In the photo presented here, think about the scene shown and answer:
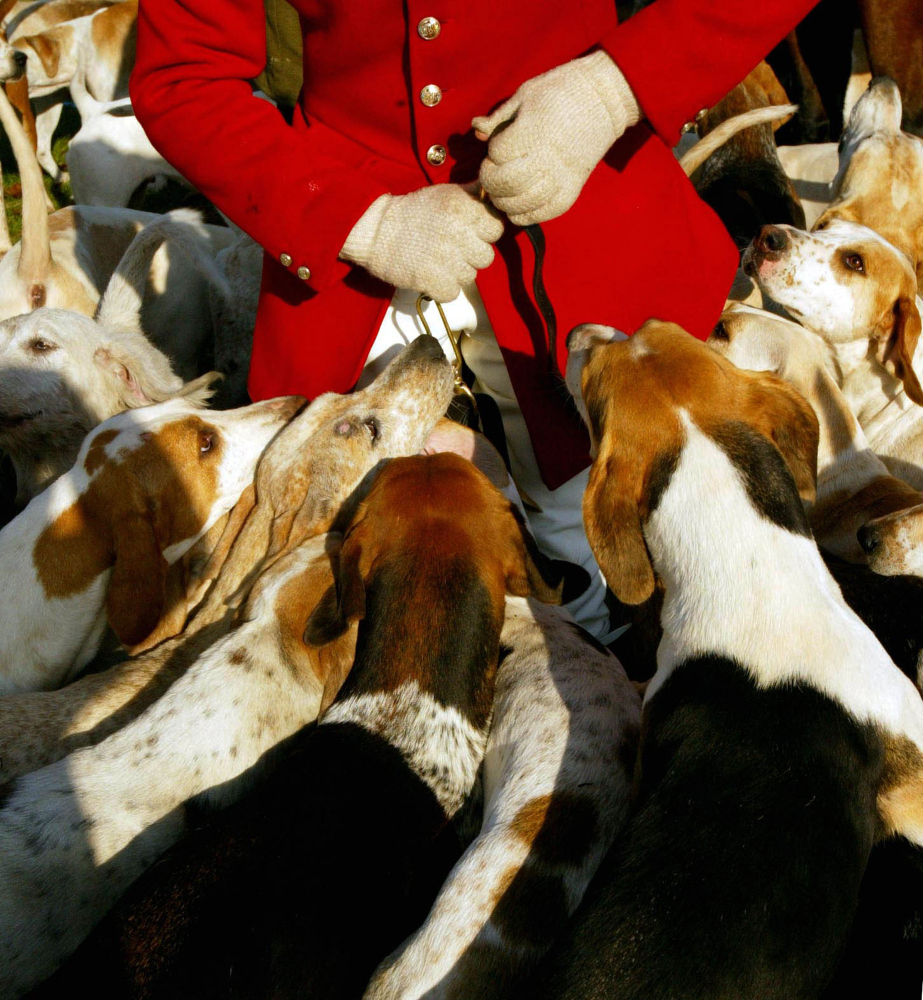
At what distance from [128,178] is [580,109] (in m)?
5.95

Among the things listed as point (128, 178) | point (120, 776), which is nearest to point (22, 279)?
point (128, 178)

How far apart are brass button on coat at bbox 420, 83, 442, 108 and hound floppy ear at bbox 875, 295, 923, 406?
7.03 ft

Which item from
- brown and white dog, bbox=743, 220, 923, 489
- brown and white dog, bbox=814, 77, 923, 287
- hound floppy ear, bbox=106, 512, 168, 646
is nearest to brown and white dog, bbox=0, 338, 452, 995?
hound floppy ear, bbox=106, 512, 168, 646

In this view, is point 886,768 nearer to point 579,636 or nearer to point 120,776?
point 579,636

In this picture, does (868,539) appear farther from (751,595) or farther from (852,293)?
(852,293)

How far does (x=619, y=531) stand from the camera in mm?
2758

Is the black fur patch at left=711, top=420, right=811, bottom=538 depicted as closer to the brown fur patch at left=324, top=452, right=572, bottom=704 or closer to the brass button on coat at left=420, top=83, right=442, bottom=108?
the brown fur patch at left=324, top=452, right=572, bottom=704

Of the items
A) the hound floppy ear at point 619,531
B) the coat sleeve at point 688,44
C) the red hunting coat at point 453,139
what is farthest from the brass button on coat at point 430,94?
the hound floppy ear at point 619,531

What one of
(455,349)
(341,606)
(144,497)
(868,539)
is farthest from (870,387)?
(144,497)

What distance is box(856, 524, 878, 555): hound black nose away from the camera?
3.14 metres

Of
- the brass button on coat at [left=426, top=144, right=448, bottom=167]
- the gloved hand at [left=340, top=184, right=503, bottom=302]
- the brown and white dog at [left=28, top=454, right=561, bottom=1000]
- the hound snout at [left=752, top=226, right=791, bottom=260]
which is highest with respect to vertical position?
the brass button on coat at [left=426, top=144, right=448, bottom=167]

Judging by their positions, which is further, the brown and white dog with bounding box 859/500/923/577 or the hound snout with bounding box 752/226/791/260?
the hound snout with bounding box 752/226/791/260

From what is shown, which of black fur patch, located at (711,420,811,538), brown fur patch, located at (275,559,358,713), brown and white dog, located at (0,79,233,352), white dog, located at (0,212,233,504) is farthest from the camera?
brown and white dog, located at (0,79,233,352)

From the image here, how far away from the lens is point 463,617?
2.81m
